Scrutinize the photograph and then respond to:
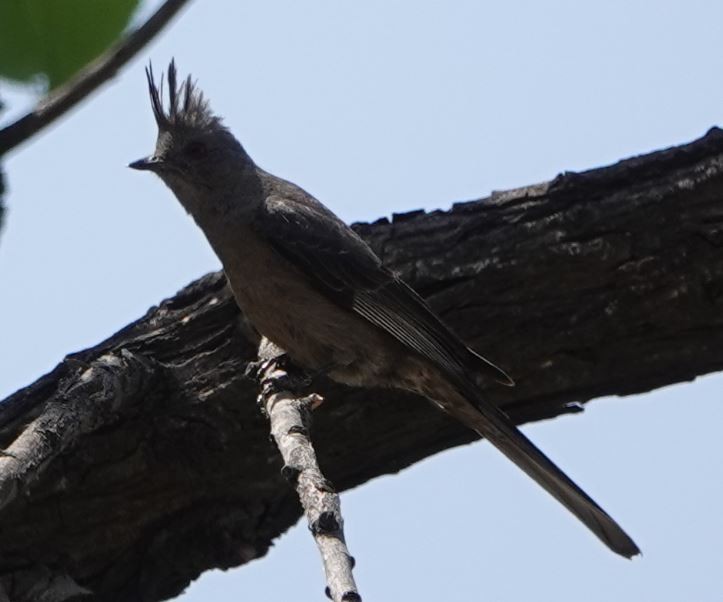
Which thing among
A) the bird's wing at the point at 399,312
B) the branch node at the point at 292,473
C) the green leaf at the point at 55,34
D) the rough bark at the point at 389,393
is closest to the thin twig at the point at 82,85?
the green leaf at the point at 55,34

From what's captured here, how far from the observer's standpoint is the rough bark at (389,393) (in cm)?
520

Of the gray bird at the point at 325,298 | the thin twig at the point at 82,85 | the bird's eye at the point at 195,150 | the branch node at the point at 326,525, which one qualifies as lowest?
the thin twig at the point at 82,85

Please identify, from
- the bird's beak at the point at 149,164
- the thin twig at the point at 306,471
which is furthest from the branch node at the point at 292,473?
the bird's beak at the point at 149,164

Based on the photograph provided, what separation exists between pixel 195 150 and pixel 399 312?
143cm

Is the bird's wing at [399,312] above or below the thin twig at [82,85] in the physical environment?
above

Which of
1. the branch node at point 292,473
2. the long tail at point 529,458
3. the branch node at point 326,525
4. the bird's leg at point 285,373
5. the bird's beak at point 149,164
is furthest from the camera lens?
the bird's beak at point 149,164

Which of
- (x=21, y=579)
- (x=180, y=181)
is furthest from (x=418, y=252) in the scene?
(x=21, y=579)

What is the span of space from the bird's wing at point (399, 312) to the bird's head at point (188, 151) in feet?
1.04

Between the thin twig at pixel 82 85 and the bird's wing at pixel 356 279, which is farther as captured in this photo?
the bird's wing at pixel 356 279

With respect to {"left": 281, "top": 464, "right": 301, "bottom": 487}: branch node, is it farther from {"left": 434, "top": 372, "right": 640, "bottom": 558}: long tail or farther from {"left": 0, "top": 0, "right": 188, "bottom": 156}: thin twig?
{"left": 0, "top": 0, "right": 188, "bottom": 156}: thin twig

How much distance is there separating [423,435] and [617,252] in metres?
1.26

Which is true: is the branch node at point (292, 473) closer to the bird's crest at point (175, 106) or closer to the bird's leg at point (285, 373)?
the bird's leg at point (285, 373)

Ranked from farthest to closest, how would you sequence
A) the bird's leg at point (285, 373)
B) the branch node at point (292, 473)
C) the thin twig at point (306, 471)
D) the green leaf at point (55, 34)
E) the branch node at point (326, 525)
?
the bird's leg at point (285, 373) < the branch node at point (292, 473) < the branch node at point (326, 525) < the thin twig at point (306, 471) < the green leaf at point (55, 34)

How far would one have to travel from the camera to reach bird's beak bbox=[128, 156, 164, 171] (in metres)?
5.70
